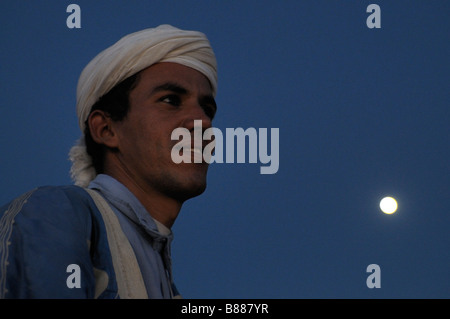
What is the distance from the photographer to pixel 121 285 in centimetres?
218

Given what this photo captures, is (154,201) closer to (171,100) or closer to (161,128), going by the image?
(161,128)

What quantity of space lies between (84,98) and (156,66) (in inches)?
18.8

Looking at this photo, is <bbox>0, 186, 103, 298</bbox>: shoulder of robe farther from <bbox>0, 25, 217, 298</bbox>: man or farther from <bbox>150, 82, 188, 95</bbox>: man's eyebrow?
<bbox>150, 82, 188, 95</bbox>: man's eyebrow

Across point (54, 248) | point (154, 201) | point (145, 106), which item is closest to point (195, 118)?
point (145, 106)

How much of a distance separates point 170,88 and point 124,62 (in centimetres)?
33

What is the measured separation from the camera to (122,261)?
2256 mm

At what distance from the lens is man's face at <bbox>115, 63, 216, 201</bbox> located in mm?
2912

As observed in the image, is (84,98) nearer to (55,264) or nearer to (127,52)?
(127,52)

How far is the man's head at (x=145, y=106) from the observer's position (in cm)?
295

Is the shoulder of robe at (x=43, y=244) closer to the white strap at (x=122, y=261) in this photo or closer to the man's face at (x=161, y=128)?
the white strap at (x=122, y=261)

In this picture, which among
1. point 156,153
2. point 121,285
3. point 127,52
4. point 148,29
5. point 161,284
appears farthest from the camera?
point 148,29

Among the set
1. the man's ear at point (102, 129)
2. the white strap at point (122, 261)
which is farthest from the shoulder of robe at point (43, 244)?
the man's ear at point (102, 129)
